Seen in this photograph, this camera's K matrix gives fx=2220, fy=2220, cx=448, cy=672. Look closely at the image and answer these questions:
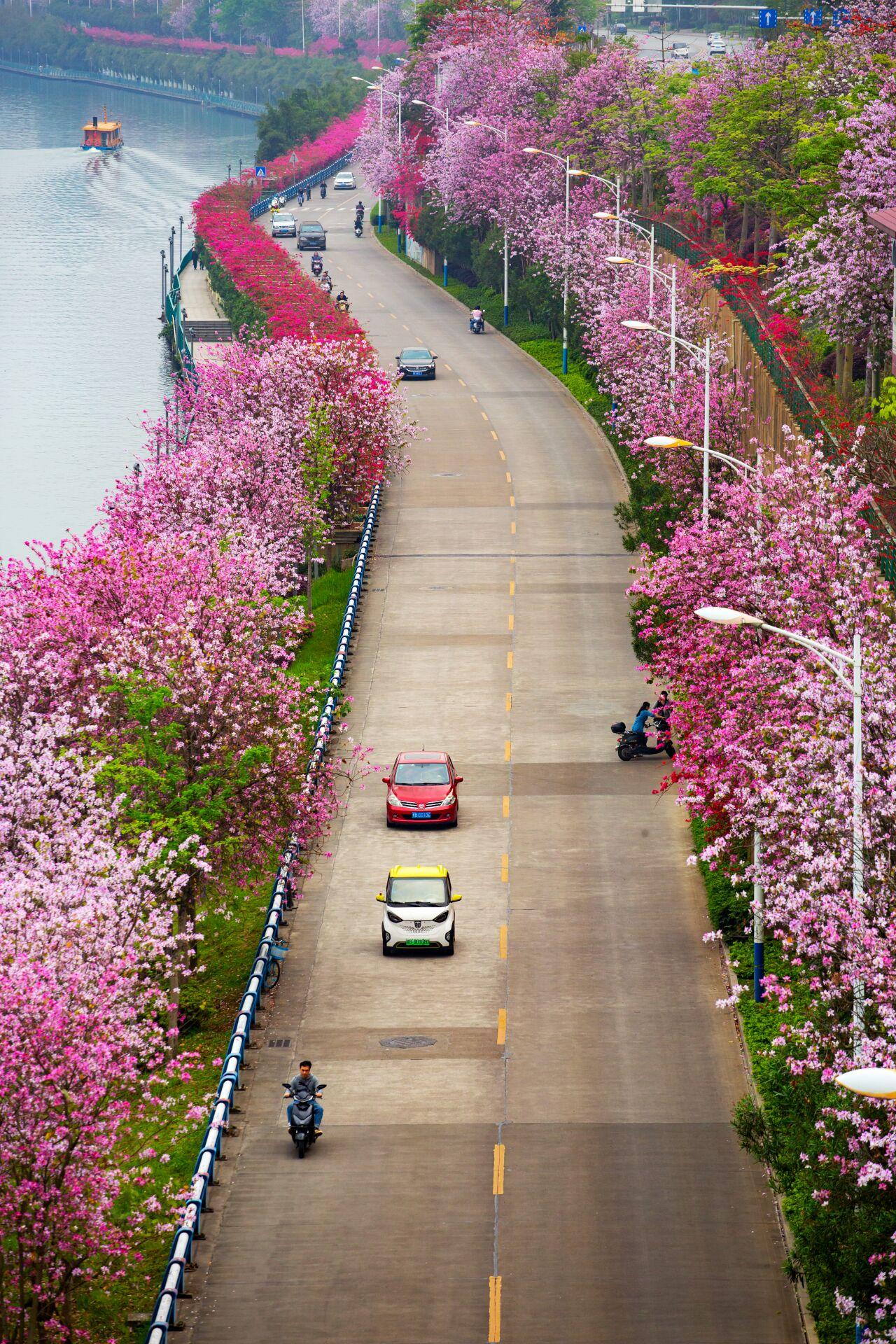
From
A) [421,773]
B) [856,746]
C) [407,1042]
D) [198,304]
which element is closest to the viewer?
[856,746]

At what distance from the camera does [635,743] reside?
50625mm

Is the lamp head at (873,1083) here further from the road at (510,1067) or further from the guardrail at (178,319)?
the guardrail at (178,319)

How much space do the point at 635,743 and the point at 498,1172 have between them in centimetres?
1980

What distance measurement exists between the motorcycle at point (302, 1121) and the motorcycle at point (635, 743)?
1889 centimetres

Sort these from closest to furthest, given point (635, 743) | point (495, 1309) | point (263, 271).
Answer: point (495, 1309) → point (635, 743) → point (263, 271)

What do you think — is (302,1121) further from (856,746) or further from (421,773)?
(421,773)

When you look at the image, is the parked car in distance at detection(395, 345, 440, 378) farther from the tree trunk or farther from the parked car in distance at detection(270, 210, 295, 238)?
the parked car in distance at detection(270, 210, 295, 238)

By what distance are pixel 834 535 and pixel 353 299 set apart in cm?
7971

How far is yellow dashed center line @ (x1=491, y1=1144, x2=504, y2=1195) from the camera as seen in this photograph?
31.4 meters

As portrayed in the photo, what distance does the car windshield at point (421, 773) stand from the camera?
46969 millimetres

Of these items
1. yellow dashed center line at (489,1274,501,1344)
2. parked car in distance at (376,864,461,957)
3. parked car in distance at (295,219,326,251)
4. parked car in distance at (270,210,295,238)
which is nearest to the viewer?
yellow dashed center line at (489,1274,501,1344)

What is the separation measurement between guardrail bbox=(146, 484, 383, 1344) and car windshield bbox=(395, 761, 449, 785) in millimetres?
1695

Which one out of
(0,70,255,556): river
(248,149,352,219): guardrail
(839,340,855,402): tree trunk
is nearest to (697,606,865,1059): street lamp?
(839,340,855,402): tree trunk

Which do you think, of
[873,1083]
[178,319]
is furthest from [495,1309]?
[178,319]
